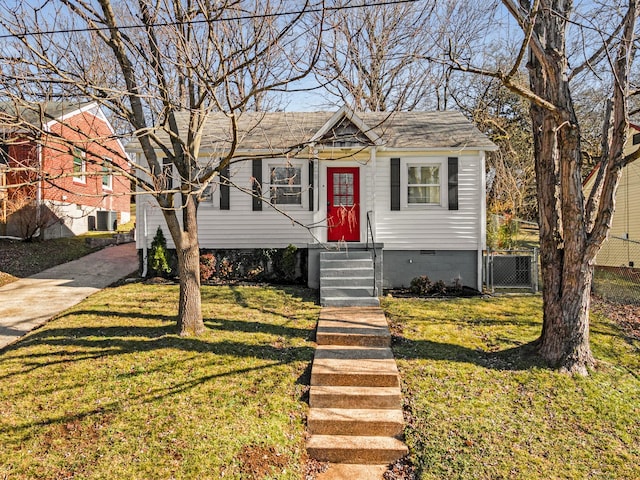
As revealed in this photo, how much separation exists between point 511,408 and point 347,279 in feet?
15.6

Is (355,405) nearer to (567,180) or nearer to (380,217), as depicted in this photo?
(567,180)

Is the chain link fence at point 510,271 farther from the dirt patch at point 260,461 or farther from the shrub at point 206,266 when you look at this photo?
the dirt patch at point 260,461

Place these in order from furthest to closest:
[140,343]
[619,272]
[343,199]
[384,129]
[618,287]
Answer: [619,272] < [618,287] < [343,199] < [384,129] < [140,343]

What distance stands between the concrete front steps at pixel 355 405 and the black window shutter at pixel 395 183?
16.3ft

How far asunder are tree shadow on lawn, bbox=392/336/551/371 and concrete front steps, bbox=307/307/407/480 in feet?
1.16

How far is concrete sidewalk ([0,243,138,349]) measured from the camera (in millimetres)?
7605

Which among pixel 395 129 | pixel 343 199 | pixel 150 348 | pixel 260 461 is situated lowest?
pixel 260 461

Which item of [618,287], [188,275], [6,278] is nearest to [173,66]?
[188,275]

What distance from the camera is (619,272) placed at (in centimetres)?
1490

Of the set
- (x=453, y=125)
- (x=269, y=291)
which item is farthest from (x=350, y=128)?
(x=269, y=291)

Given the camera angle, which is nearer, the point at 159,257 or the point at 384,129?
the point at 384,129

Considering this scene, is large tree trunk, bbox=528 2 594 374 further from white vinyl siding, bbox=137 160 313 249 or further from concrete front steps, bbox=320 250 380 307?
white vinyl siding, bbox=137 160 313 249

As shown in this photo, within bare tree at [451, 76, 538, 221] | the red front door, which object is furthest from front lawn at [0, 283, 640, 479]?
bare tree at [451, 76, 538, 221]

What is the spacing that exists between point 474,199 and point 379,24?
6871mm
